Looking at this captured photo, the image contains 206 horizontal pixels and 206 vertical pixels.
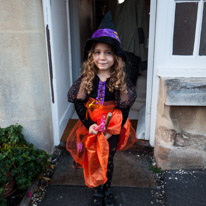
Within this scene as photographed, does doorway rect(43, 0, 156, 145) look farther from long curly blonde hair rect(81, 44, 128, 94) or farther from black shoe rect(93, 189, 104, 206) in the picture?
black shoe rect(93, 189, 104, 206)

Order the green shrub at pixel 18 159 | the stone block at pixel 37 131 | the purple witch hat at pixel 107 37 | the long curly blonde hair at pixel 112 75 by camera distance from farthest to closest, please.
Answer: the stone block at pixel 37 131 → the green shrub at pixel 18 159 → the long curly blonde hair at pixel 112 75 → the purple witch hat at pixel 107 37

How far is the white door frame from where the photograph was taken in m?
2.54

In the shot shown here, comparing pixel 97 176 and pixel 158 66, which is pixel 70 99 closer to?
pixel 97 176

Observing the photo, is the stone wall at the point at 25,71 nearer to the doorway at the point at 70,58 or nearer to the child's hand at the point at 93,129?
the doorway at the point at 70,58

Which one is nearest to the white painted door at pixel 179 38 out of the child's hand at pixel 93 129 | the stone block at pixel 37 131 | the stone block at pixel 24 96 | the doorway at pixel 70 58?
the doorway at pixel 70 58

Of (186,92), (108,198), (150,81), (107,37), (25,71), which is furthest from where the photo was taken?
(150,81)

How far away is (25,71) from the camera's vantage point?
7.70 ft

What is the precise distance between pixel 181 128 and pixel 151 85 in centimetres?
64

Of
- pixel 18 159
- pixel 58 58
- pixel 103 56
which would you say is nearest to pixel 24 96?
pixel 18 159

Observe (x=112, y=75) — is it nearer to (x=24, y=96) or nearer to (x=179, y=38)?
(x=179, y=38)

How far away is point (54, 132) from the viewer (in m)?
2.88

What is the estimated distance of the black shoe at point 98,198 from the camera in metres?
2.10

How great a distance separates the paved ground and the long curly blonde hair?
41.7 inches

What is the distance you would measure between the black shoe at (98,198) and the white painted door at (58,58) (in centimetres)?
101
